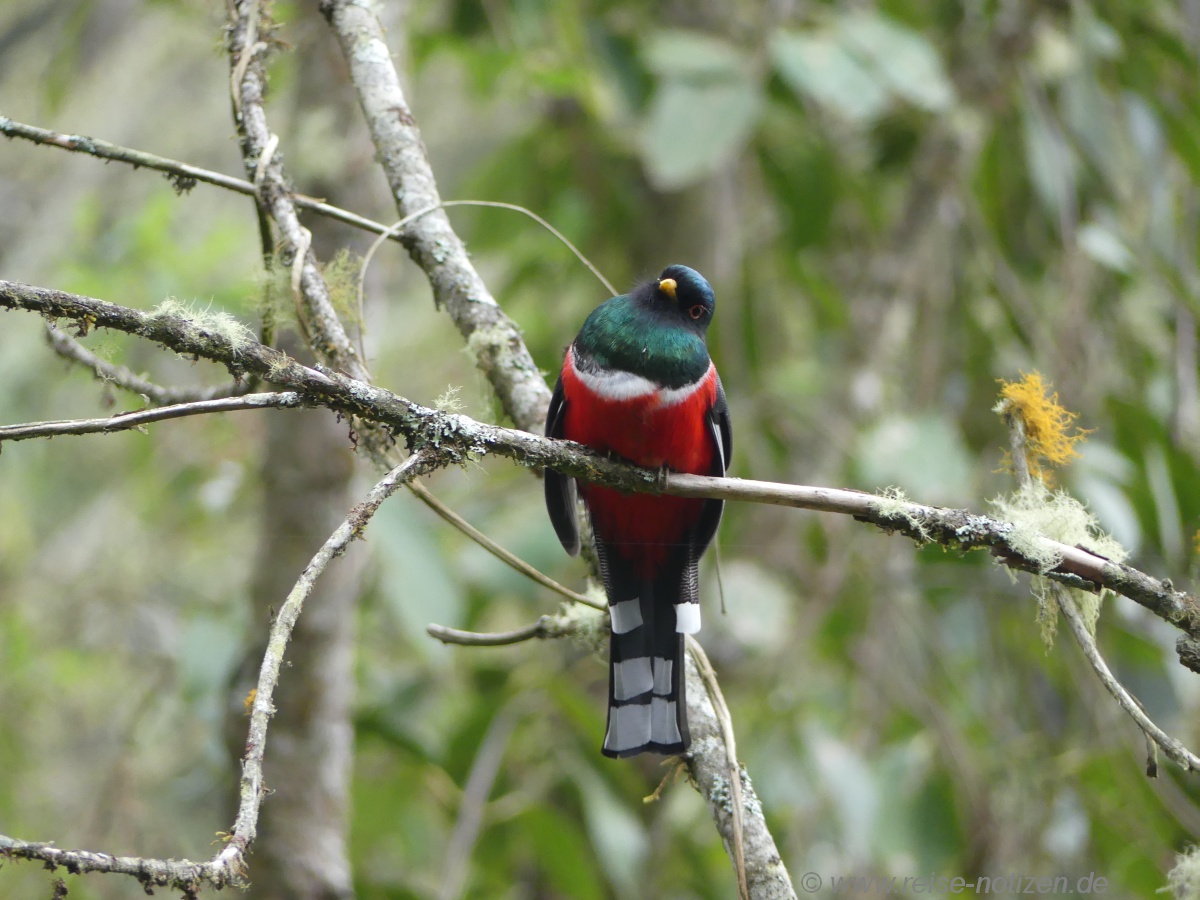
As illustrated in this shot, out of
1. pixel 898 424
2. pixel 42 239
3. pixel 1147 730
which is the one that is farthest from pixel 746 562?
pixel 42 239

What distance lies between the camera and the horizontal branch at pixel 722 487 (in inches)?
54.4

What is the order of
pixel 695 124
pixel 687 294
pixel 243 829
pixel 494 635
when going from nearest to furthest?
pixel 243 829 → pixel 494 635 → pixel 687 294 → pixel 695 124

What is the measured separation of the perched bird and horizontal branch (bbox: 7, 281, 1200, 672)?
54 cm

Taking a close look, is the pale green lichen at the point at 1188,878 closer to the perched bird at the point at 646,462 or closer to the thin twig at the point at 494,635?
the perched bird at the point at 646,462

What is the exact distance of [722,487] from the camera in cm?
167

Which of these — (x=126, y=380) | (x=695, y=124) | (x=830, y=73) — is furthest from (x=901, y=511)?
(x=830, y=73)

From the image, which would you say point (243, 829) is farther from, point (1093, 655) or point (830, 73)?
point (830, 73)

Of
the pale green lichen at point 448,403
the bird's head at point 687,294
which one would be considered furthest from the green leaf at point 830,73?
the pale green lichen at point 448,403

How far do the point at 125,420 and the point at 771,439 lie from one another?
11.8ft

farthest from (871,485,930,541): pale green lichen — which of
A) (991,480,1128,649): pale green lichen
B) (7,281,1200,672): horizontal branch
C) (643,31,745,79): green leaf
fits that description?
(643,31,745,79): green leaf

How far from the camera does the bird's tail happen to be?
2.03m

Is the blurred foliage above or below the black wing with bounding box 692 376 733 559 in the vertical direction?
above

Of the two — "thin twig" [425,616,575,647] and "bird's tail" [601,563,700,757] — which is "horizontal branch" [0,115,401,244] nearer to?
"thin twig" [425,616,575,647]

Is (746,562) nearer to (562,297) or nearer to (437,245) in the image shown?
(562,297)
